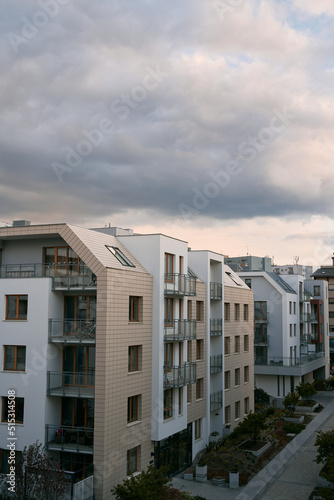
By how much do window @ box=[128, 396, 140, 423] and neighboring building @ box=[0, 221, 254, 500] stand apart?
0.05 meters

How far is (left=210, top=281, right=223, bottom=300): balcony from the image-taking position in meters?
35.9

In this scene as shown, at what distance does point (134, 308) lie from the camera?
86.6ft

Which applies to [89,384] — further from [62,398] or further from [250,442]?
[250,442]

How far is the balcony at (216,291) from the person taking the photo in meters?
35.9

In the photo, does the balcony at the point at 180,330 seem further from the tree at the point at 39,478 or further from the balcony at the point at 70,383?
the tree at the point at 39,478

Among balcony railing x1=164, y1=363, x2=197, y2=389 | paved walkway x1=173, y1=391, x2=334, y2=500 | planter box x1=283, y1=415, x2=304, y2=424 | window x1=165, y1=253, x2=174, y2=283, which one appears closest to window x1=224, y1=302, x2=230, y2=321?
balcony railing x1=164, y1=363, x2=197, y2=389

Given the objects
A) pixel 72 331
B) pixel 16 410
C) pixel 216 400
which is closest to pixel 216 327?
Answer: pixel 216 400

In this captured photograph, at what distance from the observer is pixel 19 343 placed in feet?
80.8

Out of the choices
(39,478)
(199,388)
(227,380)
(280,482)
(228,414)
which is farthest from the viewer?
(227,380)

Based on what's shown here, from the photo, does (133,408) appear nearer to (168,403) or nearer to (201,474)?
(168,403)

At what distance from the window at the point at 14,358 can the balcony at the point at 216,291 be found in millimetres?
15148

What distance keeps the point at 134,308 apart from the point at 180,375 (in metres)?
5.58

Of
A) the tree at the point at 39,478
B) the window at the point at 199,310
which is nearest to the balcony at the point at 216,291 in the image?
the window at the point at 199,310

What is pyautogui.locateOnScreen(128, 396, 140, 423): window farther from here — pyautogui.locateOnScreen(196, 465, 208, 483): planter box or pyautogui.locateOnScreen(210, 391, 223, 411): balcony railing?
pyautogui.locateOnScreen(210, 391, 223, 411): balcony railing
